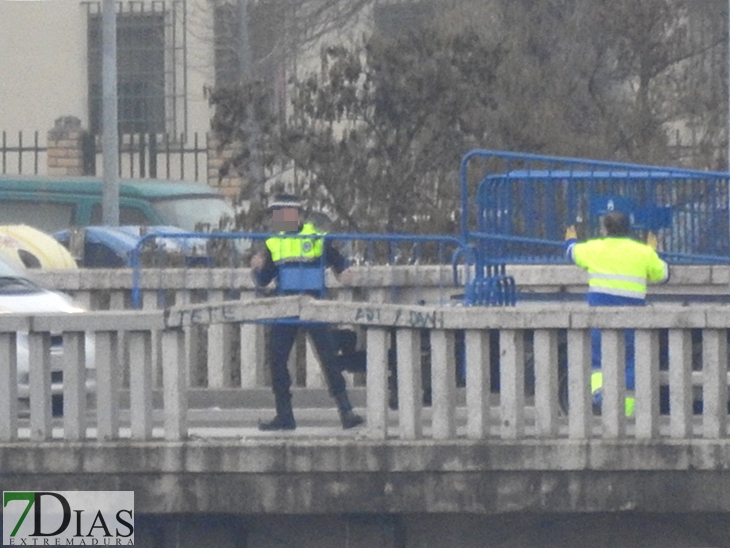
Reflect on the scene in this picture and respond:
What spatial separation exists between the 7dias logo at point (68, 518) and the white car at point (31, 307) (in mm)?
1386

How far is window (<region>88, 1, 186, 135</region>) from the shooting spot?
31.0 metres

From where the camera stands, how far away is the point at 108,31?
19.7 meters

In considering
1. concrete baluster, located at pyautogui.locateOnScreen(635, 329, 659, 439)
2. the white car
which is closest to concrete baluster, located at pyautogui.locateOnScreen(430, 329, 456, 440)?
concrete baluster, located at pyautogui.locateOnScreen(635, 329, 659, 439)

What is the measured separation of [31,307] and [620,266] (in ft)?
12.2

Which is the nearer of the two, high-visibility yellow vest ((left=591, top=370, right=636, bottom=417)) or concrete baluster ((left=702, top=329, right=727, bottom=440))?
concrete baluster ((left=702, top=329, right=727, bottom=440))

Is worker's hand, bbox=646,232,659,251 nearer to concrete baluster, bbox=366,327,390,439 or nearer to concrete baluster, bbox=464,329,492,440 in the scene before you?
concrete baluster, bbox=464,329,492,440

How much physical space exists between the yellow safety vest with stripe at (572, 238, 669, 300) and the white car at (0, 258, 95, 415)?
→ 3.10m

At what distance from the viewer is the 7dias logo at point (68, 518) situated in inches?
340

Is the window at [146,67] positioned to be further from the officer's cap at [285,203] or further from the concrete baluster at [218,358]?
the officer's cap at [285,203]

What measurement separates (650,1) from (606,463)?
10550 millimetres

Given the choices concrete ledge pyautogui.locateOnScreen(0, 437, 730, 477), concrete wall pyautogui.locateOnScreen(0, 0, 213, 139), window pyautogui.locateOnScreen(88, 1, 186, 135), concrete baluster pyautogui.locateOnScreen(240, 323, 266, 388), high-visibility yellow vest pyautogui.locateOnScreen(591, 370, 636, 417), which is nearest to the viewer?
concrete ledge pyautogui.locateOnScreen(0, 437, 730, 477)

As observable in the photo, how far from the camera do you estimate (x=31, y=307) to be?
11.1 metres

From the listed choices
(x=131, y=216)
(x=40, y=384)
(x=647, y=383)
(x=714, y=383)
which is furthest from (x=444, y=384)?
(x=131, y=216)

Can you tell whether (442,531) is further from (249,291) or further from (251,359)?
(249,291)
